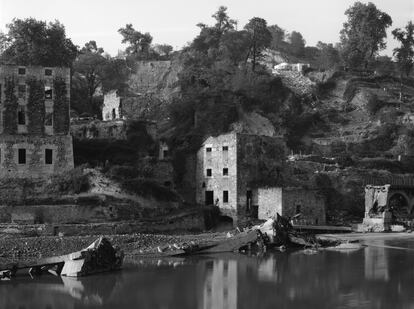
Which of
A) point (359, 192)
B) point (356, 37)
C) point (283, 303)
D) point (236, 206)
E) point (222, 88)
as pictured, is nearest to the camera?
point (283, 303)

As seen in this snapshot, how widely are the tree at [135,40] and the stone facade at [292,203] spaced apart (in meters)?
55.0

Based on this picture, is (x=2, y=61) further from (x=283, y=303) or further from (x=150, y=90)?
(x=283, y=303)

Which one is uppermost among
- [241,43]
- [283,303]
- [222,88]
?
[241,43]

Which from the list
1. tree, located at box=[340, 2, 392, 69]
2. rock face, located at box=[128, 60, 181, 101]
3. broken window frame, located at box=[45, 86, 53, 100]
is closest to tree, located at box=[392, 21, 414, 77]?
tree, located at box=[340, 2, 392, 69]

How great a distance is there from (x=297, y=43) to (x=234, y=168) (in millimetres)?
89319

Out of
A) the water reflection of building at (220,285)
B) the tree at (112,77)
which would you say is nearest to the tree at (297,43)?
the tree at (112,77)

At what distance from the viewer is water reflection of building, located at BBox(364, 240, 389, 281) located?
33375mm

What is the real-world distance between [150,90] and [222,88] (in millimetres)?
22691

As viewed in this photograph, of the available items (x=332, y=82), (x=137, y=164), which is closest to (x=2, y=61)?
(x=137, y=164)

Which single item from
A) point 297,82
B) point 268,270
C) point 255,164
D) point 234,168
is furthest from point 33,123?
point 297,82

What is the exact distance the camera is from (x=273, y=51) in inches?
4739

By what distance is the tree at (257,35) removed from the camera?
8556 centimetres

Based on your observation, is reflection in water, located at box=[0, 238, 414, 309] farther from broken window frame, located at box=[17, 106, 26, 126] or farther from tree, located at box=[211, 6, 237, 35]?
tree, located at box=[211, 6, 237, 35]

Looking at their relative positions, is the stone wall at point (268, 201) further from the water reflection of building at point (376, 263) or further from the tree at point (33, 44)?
the tree at point (33, 44)
